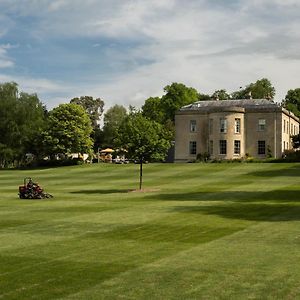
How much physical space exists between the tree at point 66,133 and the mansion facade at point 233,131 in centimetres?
1658

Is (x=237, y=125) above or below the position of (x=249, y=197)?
above

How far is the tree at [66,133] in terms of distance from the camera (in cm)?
8688

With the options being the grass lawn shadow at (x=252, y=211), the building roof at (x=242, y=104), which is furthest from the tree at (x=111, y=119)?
the grass lawn shadow at (x=252, y=211)

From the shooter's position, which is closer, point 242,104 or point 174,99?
point 242,104

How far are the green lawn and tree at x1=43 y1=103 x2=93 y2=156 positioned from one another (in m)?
59.2

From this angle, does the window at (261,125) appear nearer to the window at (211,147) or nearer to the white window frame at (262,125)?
the white window frame at (262,125)

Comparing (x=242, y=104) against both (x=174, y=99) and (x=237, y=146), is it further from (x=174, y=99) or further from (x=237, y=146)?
(x=174, y=99)

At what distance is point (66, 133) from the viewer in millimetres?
86938

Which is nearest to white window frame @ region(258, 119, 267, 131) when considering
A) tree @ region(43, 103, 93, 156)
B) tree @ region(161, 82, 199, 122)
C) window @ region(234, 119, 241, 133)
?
window @ region(234, 119, 241, 133)

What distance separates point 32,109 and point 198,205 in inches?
2948

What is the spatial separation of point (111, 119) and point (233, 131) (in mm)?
71267

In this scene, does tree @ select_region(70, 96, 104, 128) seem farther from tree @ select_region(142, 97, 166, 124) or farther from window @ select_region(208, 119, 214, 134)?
window @ select_region(208, 119, 214, 134)

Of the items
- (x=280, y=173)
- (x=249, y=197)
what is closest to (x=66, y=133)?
(x=280, y=173)

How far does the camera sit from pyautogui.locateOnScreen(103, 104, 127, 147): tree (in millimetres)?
137150
